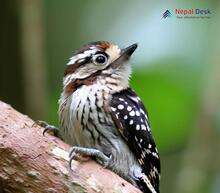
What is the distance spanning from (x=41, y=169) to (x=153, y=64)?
6.17ft

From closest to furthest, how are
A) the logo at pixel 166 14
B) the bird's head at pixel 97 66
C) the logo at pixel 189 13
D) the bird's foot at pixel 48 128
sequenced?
the bird's foot at pixel 48 128 < the bird's head at pixel 97 66 < the logo at pixel 189 13 < the logo at pixel 166 14

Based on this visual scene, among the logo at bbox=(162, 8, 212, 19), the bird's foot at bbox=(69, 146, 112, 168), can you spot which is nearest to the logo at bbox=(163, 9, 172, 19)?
the logo at bbox=(162, 8, 212, 19)

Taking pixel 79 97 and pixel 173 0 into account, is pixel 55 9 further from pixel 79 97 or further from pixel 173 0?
pixel 79 97

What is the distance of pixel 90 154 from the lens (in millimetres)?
3139

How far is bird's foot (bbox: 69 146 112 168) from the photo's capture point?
3004 mm

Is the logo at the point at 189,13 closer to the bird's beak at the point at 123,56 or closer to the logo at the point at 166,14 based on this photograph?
the logo at the point at 166,14

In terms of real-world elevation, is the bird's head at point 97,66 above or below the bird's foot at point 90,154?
above

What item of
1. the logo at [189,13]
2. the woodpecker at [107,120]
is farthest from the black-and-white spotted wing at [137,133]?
the logo at [189,13]

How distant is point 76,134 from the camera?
3396 mm

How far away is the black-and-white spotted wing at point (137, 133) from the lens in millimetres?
3441

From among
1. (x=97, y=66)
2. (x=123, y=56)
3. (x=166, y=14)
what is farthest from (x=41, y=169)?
(x=166, y=14)

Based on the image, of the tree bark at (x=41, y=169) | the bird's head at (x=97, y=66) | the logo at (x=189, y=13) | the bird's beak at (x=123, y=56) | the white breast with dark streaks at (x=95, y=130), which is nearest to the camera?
the tree bark at (x=41, y=169)

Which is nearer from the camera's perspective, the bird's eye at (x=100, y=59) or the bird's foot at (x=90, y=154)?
the bird's foot at (x=90, y=154)

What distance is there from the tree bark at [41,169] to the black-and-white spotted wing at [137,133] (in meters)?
0.43
